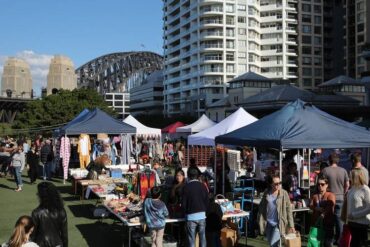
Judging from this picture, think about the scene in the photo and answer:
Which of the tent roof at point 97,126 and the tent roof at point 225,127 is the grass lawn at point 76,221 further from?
the tent roof at point 225,127

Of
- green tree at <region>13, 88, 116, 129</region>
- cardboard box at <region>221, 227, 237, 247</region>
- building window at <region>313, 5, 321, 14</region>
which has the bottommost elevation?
cardboard box at <region>221, 227, 237, 247</region>

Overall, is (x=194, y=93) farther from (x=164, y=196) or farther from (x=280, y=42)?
(x=164, y=196)

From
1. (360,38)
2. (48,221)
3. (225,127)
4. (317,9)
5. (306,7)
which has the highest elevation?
(306,7)

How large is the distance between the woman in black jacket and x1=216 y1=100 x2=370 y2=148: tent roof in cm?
494

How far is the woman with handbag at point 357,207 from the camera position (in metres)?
6.16

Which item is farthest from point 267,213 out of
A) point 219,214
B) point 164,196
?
point 164,196

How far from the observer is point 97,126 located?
1789 cm

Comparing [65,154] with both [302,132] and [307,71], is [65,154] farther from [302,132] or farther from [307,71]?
[307,71]

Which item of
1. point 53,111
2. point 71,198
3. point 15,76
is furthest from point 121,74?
point 71,198

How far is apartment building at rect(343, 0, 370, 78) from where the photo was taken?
79.5 m

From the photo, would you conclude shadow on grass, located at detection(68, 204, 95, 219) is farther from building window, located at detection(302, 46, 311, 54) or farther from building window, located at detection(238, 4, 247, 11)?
building window, located at detection(302, 46, 311, 54)

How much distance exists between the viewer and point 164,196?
907cm

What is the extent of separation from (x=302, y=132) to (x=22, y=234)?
6.25m

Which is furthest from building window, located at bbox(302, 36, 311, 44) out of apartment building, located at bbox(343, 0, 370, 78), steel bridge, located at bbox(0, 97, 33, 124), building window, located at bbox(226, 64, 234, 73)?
steel bridge, located at bbox(0, 97, 33, 124)
